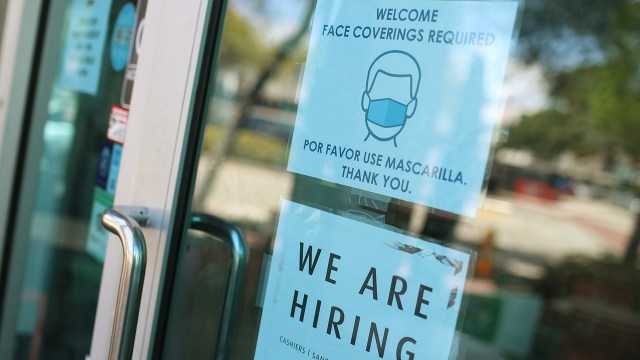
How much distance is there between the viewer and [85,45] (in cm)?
205

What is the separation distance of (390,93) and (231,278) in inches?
21.3

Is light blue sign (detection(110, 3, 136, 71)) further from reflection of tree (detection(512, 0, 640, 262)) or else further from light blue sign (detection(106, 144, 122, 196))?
reflection of tree (detection(512, 0, 640, 262))

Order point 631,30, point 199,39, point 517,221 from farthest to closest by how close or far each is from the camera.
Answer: point 517,221 → point 199,39 → point 631,30

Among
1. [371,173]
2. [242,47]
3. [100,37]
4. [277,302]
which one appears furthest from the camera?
[100,37]

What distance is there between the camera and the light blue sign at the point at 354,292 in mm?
948

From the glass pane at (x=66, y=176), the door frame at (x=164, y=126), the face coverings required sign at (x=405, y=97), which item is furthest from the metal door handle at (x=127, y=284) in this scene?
the glass pane at (x=66, y=176)

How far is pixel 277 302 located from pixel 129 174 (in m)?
0.55

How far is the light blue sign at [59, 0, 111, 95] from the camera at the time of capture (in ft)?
6.45

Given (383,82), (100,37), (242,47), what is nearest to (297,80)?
(383,82)

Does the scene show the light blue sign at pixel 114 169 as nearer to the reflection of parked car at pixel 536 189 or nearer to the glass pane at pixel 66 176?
the glass pane at pixel 66 176

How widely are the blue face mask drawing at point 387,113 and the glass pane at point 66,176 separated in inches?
40.8

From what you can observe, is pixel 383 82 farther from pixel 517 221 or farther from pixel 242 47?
pixel 517 221

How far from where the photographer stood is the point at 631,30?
90 cm

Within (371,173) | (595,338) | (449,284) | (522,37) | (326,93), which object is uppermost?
(522,37)
